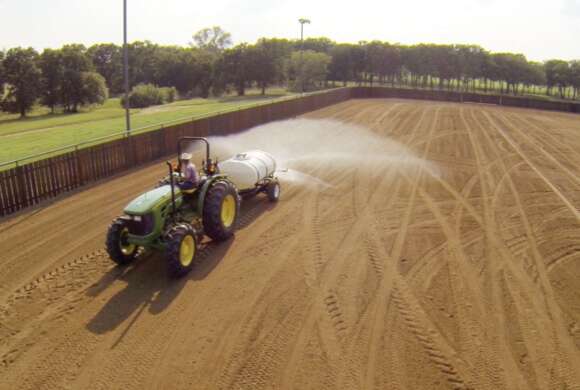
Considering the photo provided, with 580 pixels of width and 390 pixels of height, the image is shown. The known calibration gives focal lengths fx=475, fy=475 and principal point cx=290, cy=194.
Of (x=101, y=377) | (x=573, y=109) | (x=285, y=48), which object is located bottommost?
(x=101, y=377)

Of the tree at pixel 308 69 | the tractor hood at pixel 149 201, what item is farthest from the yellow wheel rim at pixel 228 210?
the tree at pixel 308 69

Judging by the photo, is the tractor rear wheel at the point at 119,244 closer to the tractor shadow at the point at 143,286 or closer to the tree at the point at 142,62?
the tractor shadow at the point at 143,286

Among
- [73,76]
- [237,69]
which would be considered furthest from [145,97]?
[237,69]

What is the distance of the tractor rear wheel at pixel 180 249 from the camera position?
364 inches

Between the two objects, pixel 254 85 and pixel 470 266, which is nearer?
pixel 470 266

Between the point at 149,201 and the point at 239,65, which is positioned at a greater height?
the point at 239,65

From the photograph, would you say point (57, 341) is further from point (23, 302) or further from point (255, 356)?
point (255, 356)

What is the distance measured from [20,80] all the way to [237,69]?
3534cm

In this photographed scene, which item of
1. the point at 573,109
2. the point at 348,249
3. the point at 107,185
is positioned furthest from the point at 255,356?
the point at 573,109

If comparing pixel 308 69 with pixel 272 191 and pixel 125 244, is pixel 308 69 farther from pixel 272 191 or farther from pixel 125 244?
pixel 125 244

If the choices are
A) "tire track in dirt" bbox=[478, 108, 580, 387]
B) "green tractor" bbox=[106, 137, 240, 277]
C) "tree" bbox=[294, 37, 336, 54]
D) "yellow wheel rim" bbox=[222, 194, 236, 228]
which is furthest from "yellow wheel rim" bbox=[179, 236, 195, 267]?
"tree" bbox=[294, 37, 336, 54]

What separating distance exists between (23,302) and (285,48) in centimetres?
8487

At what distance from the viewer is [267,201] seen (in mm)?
14758

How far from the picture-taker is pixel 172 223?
9.97 meters
